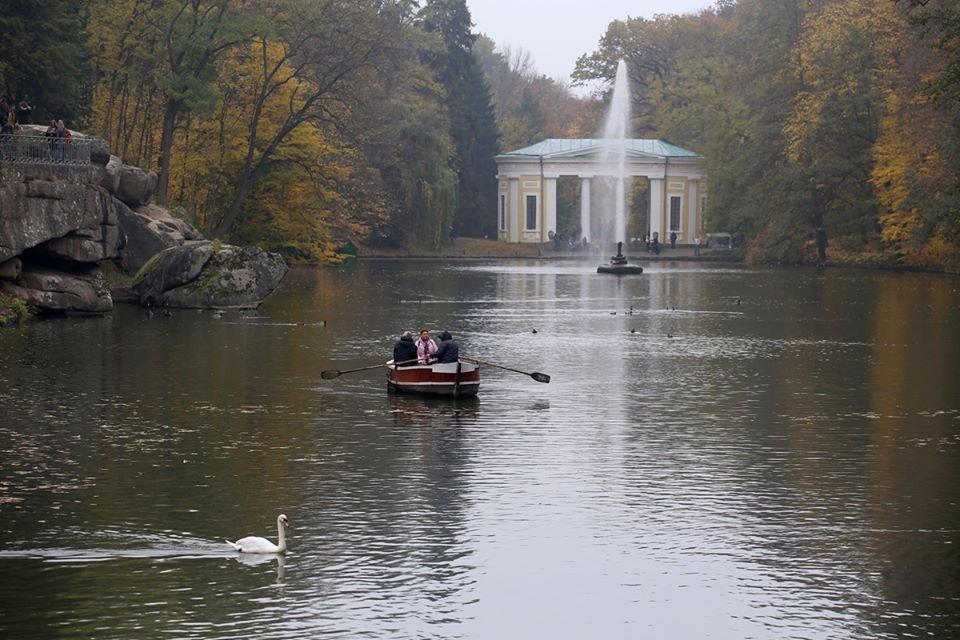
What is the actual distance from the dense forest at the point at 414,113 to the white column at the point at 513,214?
2453 millimetres

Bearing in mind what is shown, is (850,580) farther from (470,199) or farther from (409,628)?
(470,199)

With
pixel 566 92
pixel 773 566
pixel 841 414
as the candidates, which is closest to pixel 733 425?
pixel 841 414

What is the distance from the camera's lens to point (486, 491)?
68.3 ft

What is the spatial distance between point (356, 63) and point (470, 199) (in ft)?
197

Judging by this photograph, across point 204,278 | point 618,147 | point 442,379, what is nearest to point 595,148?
point 618,147

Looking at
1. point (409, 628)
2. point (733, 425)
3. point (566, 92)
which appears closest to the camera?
point (409, 628)

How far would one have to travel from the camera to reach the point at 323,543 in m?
17.7

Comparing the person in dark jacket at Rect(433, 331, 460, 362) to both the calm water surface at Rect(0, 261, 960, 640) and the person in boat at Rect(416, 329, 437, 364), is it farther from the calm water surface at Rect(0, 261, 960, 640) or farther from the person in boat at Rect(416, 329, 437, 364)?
the calm water surface at Rect(0, 261, 960, 640)

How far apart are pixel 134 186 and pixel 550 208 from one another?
81.7m

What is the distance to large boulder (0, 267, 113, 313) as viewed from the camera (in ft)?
149

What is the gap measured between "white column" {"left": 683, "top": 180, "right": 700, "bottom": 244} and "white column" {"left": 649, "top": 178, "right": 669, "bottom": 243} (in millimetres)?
2308

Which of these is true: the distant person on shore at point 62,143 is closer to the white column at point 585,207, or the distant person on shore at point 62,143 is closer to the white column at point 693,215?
the white column at point 585,207

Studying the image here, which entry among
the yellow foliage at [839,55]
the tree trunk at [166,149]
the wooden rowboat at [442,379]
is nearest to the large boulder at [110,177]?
the tree trunk at [166,149]

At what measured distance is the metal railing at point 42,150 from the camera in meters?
45.8
